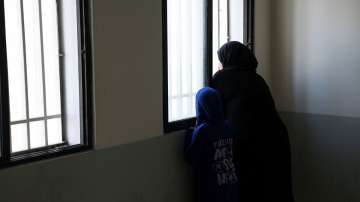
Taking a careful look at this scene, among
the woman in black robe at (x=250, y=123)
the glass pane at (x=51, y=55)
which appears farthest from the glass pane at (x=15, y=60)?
the woman in black robe at (x=250, y=123)

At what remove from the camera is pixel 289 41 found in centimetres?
383

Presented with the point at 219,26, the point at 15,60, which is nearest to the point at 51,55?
the point at 15,60

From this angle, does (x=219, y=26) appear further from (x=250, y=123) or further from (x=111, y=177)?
(x=111, y=177)

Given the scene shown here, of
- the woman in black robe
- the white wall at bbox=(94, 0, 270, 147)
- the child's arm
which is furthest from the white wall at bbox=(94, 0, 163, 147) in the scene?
the woman in black robe

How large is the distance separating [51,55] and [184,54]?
1092mm

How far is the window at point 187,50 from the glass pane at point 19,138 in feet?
3.08

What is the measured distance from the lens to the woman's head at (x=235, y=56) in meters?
3.12

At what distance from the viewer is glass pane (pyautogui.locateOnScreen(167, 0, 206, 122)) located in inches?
118

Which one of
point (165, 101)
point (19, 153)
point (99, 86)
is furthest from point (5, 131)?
point (165, 101)

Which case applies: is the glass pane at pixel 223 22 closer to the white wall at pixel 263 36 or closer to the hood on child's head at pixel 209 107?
the white wall at pixel 263 36

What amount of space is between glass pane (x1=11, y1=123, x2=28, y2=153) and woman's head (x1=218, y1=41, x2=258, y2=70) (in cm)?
147

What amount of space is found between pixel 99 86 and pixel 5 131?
535mm

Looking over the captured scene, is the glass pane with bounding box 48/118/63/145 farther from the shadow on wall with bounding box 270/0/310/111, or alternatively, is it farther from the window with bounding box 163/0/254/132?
the shadow on wall with bounding box 270/0/310/111

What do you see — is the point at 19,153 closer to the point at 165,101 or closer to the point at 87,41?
the point at 87,41
